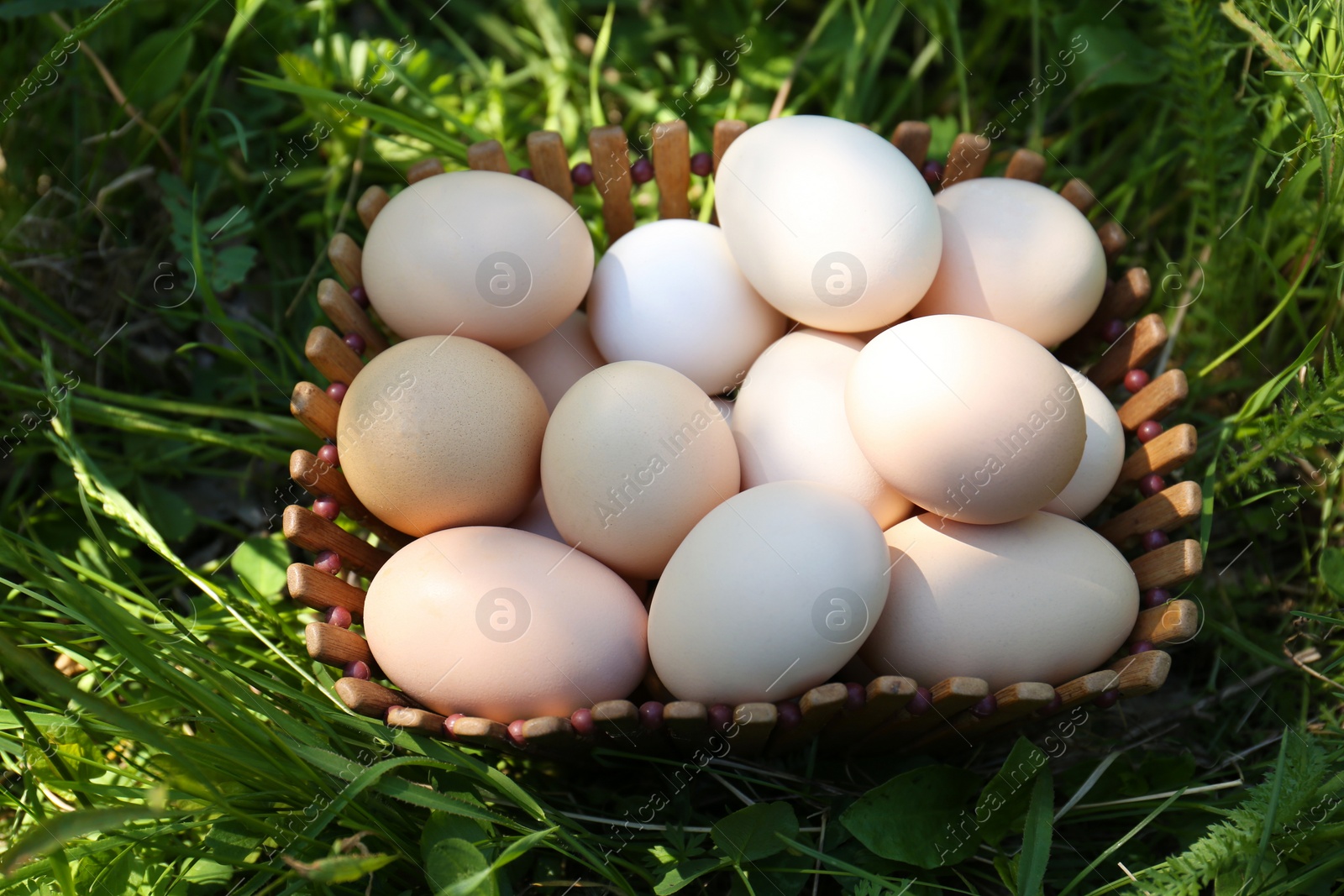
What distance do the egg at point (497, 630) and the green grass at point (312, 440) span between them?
0.30 ft

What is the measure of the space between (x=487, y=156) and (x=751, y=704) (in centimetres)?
99

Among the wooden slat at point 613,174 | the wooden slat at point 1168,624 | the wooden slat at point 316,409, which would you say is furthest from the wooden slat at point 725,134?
the wooden slat at point 1168,624

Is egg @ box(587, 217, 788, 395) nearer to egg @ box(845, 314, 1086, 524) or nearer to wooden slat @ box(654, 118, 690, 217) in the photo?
wooden slat @ box(654, 118, 690, 217)

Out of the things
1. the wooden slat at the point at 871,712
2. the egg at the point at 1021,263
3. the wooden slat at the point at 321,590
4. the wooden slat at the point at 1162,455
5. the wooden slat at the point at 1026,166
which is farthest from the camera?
the wooden slat at the point at 1026,166

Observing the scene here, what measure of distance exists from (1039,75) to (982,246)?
0.80m

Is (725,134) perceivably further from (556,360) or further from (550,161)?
(556,360)

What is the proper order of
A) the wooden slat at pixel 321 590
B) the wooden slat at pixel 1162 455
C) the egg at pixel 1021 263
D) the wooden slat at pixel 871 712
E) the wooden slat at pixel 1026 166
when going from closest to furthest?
1. the wooden slat at pixel 871 712
2. the wooden slat at pixel 321 590
3. the wooden slat at pixel 1162 455
4. the egg at pixel 1021 263
5. the wooden slat at pixel 1026 166

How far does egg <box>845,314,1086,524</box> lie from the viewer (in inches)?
45.7

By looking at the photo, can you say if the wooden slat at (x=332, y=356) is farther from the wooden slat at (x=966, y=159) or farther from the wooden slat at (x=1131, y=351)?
the wooden slat at (x=1131, y=351)

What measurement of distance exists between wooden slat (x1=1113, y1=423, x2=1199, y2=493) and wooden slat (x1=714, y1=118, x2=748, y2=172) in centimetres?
80

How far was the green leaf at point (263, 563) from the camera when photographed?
1569mm

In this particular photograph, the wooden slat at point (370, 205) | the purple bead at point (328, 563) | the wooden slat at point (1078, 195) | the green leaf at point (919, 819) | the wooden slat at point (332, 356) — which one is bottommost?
the green leaf at point (919, 819)

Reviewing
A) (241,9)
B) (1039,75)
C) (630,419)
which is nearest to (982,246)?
(630,419)

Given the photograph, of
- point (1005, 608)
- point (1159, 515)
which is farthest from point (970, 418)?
point (1159, 515)
